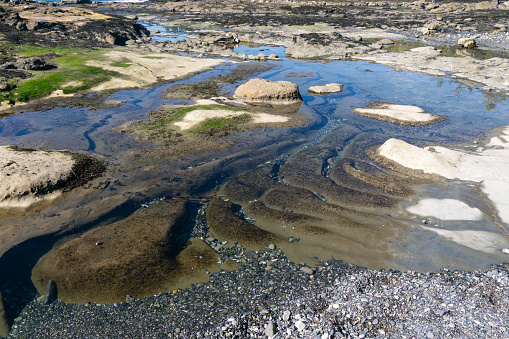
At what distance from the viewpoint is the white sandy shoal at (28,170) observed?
367 inches

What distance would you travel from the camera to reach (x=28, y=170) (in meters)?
9.84

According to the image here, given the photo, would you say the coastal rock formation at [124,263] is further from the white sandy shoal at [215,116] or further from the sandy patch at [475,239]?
the white sandy shoal at [215,116]

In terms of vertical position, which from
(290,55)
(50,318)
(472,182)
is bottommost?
(50,318)

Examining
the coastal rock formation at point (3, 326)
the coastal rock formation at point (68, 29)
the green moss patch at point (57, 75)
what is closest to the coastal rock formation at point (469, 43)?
the green moss patch at point (57, 75)

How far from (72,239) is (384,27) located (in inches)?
2230

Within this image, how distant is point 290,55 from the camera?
3341 cm

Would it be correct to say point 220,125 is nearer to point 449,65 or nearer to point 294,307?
point 294,307

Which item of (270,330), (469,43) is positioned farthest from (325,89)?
(469,43)

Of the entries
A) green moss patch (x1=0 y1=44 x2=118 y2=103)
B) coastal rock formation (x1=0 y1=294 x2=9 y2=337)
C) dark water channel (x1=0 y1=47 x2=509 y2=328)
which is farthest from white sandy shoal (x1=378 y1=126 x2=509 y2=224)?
green moss patch (x1=0 y1=44 x2=118 y2=103)

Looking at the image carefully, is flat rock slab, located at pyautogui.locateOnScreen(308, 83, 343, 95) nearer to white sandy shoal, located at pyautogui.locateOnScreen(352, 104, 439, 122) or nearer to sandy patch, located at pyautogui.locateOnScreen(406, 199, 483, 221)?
white sandy shoal, located at pyautogui.locateOnScreen(352, 104, 439, 122)

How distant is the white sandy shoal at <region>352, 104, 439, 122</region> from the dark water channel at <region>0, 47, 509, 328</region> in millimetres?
711

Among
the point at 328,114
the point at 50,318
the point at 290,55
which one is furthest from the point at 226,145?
the point at 290,55

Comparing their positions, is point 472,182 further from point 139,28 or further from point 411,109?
point 139,28

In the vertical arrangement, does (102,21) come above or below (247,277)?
above
